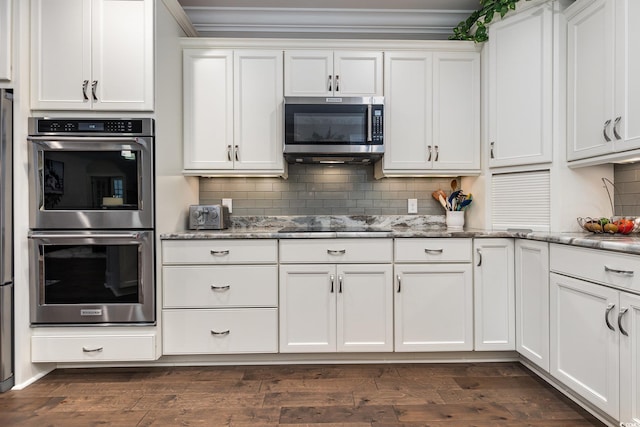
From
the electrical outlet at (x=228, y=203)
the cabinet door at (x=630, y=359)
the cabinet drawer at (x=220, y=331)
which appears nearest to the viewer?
the cabinet door at (x=630, y=359)

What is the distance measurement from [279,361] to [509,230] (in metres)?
1.79

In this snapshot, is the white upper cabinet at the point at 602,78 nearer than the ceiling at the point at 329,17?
Yes

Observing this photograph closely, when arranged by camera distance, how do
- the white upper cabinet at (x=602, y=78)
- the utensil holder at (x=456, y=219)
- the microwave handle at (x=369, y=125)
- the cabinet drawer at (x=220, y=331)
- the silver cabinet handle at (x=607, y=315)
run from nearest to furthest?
the silver cabinet handle at (x=607, y=315) < the white upper cabinet at (x=602, y=78) < the cabinet drawer at (x=220, y=331) < the microwave handle at (x=369, y=125) < the utensil holder at (x=456, y=219)

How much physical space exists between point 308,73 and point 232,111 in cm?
62

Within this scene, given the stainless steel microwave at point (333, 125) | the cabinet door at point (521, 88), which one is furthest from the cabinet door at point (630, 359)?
the stainless steel microwave at point (333, 125)

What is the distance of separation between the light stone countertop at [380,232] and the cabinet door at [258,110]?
0.54 meters

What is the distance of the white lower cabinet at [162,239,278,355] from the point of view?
238cm

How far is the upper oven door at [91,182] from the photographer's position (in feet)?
7.25

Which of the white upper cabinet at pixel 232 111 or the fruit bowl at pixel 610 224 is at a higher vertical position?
the white upper cabinet at pixel 232 111

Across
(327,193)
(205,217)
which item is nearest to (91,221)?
(205,217)

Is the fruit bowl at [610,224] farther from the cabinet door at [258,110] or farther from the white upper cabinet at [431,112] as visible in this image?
the cabinet door at [258,110]

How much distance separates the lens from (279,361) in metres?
2.48

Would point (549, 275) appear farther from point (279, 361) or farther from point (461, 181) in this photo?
point (279, 361)

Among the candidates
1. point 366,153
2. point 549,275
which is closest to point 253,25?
point 366,153
